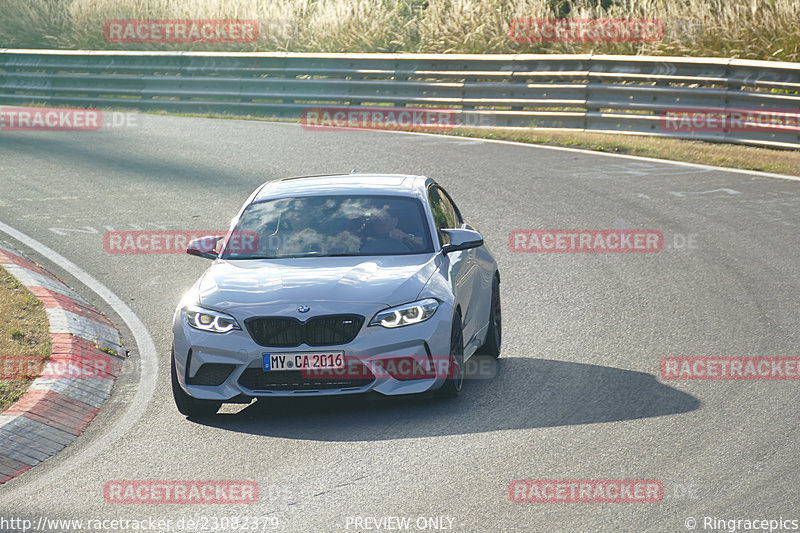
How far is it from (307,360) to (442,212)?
8.06 feet

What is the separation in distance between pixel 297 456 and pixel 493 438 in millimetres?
1221

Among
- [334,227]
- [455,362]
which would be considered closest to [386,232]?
[334,227]

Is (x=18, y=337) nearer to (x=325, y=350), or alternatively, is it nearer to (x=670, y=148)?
(x=325, y=350)

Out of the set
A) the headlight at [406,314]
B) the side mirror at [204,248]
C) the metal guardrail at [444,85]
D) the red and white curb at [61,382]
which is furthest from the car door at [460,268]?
the metal guardrail at [444,85]

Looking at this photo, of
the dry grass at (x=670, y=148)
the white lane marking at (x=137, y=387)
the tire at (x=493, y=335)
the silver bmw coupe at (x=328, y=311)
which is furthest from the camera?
the dry grass at (x=670, y=148)

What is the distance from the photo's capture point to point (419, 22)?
29.0 metres

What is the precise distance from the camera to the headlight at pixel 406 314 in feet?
26.1

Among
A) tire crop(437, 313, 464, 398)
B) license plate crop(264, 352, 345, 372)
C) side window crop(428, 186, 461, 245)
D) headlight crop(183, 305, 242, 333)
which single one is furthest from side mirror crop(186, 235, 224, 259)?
tire crop(437, 313, 464, 398)

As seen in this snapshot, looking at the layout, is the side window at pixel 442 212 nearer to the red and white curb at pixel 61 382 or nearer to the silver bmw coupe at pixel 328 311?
the silver bmw coupe at pixel 328 311

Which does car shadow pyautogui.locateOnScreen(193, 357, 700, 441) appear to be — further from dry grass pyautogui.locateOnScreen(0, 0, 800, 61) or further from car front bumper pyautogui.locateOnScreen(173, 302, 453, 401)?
dry grass pyautogui.locateOnScreen(0, 0, 800, 61)

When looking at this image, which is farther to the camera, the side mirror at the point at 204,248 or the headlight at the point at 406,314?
the side mirror at the point at 204,248

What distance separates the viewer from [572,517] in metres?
6.04

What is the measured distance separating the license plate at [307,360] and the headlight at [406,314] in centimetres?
33

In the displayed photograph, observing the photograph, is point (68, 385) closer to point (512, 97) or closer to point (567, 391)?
point (567, 391)
